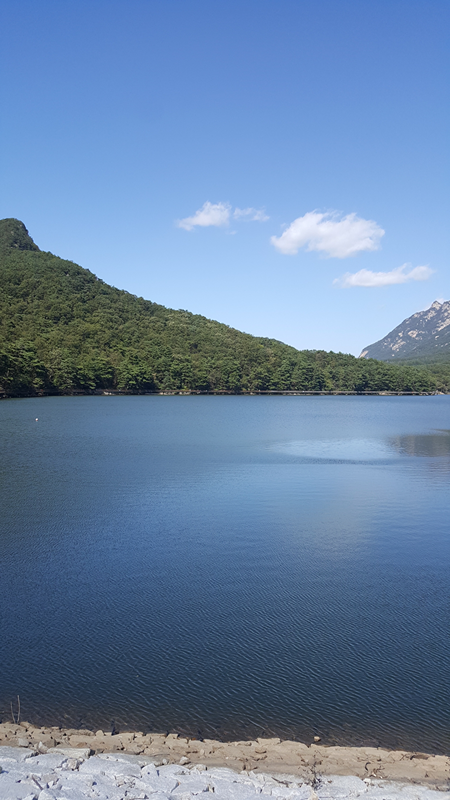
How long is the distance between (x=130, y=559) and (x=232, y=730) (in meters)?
5.95

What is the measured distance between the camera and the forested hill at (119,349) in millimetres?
93062

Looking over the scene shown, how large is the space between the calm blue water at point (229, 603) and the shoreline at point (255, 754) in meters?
0.29

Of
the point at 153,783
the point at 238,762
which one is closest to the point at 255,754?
the point at 238,762

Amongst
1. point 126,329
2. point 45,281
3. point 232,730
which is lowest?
point 232,730

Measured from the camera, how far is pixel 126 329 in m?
123

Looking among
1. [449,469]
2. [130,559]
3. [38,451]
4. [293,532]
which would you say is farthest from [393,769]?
[38,451]

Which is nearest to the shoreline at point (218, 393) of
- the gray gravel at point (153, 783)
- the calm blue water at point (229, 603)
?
the calm blue water at point (229, 603)

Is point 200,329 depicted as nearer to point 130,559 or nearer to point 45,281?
point 45,281

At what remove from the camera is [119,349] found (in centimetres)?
11219

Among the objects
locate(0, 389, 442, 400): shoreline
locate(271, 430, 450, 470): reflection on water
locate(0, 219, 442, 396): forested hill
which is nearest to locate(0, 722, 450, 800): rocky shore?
locate(271, 430, 450, 470): reflection on water

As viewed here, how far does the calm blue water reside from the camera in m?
6.21

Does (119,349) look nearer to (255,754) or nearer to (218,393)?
(218,393)

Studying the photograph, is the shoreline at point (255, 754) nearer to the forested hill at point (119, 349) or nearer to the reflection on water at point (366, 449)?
the reflection on water at point (366, 449)

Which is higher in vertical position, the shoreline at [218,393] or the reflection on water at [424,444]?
the shoreline at [218,393]
